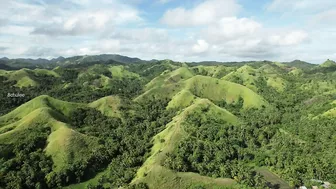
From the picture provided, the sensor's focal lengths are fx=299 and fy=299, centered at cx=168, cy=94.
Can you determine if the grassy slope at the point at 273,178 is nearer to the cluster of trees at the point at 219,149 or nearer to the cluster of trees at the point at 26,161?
the cluster of trees at the point at 219,149

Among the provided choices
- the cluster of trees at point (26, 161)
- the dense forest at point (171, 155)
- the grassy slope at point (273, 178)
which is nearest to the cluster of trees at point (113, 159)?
the dense forest at point (171, 155)

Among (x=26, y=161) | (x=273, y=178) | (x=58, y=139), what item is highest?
(x=58, y=139)

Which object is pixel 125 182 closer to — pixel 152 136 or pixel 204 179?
pixel 204 179

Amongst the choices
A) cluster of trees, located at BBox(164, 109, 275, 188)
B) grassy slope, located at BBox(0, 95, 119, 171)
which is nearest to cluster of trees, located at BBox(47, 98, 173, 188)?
grassy slope, located at BBox(0, 95, 119, 171)

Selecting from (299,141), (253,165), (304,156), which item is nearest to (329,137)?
(299,141)

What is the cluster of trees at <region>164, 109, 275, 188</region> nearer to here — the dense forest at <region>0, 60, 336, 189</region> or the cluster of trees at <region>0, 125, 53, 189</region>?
the dense forest at <region>0, 60, 336, 189</region>

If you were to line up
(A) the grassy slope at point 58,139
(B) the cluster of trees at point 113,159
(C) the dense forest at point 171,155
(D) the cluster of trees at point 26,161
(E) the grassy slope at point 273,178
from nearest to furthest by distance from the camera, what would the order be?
1. (C) the dense forest at point 171,155
2. (E) the grassy slope at point 273,178
3. (D) the cluster of trees at point 26,161
4. (B) the cluster of trees at point 113,159
5. (A) the grassy slope at point 58,139

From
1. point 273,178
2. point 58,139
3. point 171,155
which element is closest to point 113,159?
point 58,139

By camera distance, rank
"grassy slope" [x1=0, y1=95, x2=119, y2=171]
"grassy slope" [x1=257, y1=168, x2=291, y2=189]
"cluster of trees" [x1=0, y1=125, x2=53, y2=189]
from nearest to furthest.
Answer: "grassy slope" [x1=257, y1=168, x2=291, y2=189] → "cluster of trees" [x1=0, y1=125, x2=53, y2=189] → "grassy slope" [x1=0, y1=95, x2=119, y2=171]

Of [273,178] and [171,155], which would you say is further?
[171,155]

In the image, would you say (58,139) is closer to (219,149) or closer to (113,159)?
(113,159)

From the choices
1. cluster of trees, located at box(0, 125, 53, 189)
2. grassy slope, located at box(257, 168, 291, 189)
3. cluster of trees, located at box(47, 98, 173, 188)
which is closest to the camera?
grassy slope, located at box(257, 168, 291, 189)

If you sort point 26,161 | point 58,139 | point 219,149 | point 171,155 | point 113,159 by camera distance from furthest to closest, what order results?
1. point 58,139
2. point 219,149
3. point 113,159
4. point 26,161
5. point 171,155
